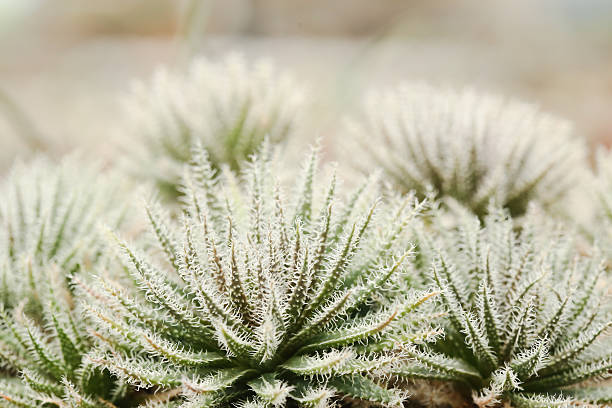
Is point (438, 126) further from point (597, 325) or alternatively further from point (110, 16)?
point (110, 16)

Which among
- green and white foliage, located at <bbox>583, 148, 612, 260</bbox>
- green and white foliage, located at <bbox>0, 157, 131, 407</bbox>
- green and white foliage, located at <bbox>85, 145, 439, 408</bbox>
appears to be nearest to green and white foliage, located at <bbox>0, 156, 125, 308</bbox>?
green and white foliage, located at <bbox>0, 157, 131, 407</bbox>

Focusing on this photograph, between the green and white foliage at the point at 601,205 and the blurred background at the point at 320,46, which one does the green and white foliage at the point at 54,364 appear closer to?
the green and white foliage at the point at 601,205

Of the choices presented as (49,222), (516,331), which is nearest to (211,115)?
(49,222)

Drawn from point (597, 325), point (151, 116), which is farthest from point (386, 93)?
point (597, 325)

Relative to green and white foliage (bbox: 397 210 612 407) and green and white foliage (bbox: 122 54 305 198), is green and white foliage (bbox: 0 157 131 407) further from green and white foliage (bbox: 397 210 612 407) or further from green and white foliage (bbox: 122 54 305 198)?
green and white foliage (bbox: 397 210 612 407)

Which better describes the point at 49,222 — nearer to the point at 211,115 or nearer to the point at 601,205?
the point at 211,115

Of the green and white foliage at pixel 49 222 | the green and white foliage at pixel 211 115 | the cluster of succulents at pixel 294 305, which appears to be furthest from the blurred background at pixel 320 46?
the cluster of succulents at pixel 294 305
